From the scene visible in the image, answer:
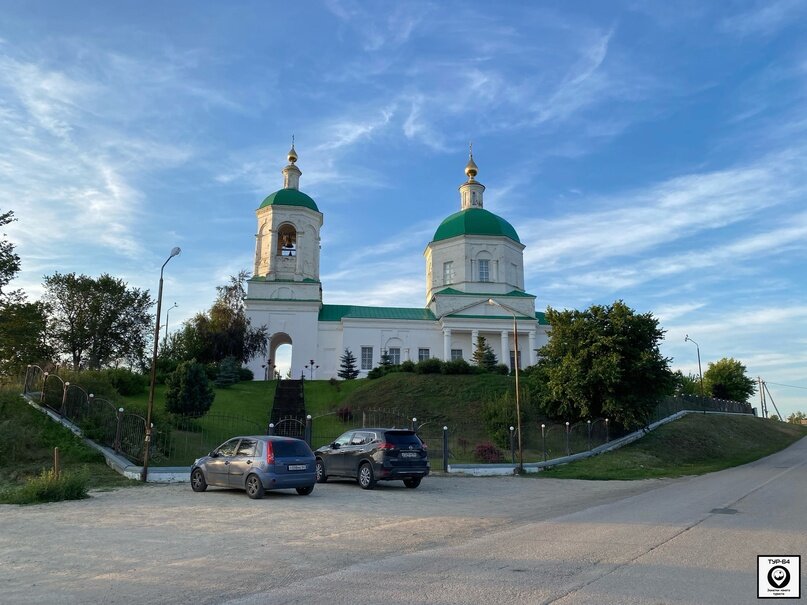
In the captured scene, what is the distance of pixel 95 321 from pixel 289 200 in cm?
1824

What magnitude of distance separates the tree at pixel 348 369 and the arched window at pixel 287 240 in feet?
34.0

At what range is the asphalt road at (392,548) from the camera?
5.64 m

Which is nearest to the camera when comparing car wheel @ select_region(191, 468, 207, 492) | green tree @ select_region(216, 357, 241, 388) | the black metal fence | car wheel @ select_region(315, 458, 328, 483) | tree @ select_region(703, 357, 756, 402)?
car wheel @ select_region(191, 468, 207, 492)

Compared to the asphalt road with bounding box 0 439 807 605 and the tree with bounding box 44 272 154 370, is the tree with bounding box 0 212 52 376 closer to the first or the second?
the tree with bounding box 44 272 154 370

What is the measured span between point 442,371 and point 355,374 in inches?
348

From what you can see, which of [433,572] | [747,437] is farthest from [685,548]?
[747,437]

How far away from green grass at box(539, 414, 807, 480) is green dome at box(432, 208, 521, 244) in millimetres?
22330

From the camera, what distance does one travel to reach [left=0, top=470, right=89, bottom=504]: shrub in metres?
12.1

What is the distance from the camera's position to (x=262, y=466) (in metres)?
12.9

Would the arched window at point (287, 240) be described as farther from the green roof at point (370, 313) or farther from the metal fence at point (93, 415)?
the metal fence at point (93, 415)

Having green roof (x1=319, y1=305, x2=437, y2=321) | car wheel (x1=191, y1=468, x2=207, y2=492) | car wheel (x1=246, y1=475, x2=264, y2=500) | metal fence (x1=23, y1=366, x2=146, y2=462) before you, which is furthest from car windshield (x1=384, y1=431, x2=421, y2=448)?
green roof (x1=319, y1=305, x2=437, y2=321)

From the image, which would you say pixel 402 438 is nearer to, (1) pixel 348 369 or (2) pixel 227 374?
(2) pixel 227 374

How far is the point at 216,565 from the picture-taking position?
6.79 m

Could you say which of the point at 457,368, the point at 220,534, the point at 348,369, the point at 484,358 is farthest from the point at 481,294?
the point at 220,534
